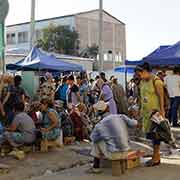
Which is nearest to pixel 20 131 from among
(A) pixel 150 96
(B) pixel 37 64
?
(A) pixel 150 96

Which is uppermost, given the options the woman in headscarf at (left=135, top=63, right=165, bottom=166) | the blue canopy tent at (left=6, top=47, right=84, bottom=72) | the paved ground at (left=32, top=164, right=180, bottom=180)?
the blue canopy tent at (left=6, top=47, right=84, bottom=72)

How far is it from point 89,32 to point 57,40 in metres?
11.7

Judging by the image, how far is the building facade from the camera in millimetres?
63094

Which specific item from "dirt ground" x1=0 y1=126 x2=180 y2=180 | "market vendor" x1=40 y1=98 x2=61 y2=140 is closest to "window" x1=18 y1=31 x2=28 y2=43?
"market vendor" x1=40 y1=98 x2=61 y2=140

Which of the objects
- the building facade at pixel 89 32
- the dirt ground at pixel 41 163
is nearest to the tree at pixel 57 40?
the building facade at pixel 89 32

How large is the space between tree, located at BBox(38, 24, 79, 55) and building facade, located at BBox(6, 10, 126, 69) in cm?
562

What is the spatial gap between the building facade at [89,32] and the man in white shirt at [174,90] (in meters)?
46.6

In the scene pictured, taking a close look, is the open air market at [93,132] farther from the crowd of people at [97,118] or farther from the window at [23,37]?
the window at [23,37]

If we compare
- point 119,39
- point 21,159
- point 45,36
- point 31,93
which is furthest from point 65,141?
point 119,39

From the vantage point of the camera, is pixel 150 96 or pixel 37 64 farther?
pixel 37 64

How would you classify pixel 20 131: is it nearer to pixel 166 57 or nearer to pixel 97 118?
pixel 97 118

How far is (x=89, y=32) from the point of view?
214ft

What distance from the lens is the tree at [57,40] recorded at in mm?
54344

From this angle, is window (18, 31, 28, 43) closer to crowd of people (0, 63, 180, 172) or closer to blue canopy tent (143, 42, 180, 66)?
crowd of people (0, 63, 180, 172)
